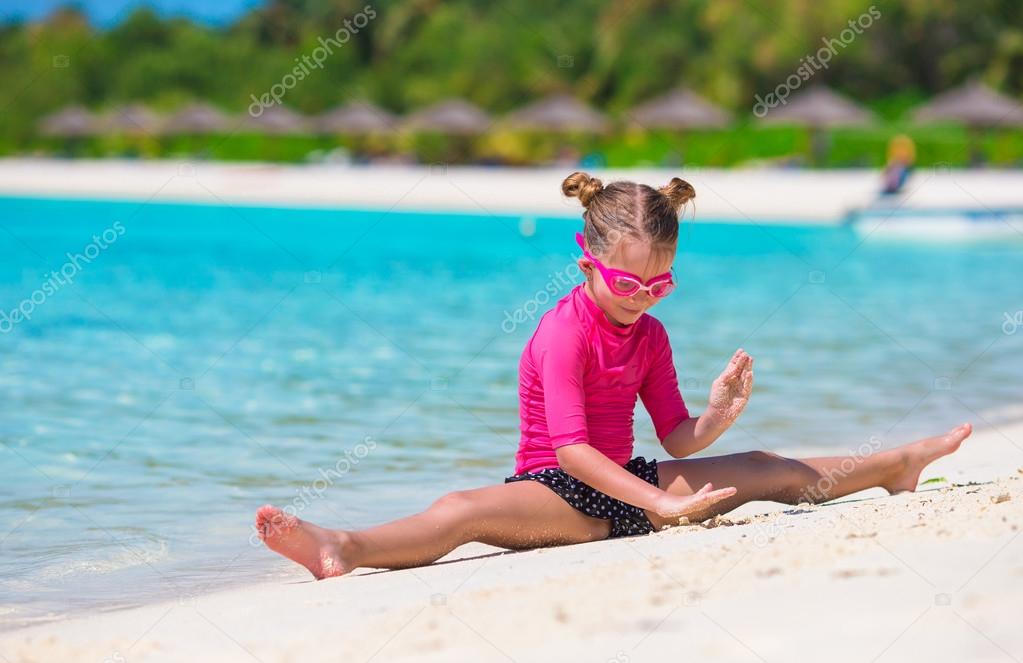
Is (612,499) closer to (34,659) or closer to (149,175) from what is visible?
(34,659)

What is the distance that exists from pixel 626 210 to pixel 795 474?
122cm

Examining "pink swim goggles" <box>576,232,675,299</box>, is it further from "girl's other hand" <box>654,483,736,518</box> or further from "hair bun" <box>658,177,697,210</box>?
"girl's other hand" <box>654,483,736,518</box>

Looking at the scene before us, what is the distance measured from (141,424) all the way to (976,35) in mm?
43754

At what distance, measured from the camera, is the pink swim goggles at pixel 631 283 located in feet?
11.8

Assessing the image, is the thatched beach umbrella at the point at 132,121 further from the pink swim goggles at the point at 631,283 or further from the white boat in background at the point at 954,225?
the pink swim goggles at the point at 631,283

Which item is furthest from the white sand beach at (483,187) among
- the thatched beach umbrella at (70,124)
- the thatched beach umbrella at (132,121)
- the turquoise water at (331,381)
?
the turquoise water at (331,381)

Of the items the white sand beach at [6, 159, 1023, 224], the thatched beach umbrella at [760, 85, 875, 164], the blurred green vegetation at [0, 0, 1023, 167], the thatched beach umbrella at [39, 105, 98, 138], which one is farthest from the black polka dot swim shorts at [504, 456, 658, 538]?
the thatched beach umbrella at [39, 105, 98, 138]

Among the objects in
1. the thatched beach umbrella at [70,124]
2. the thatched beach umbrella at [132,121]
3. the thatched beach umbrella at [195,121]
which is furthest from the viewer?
the thatched beach umbrella at [70,124]

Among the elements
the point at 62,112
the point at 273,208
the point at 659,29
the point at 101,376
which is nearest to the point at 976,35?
the point at 659,29

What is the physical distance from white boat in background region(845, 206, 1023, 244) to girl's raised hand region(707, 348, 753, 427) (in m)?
18.6

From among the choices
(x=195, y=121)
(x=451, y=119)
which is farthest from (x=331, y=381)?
(x=195, y=121)

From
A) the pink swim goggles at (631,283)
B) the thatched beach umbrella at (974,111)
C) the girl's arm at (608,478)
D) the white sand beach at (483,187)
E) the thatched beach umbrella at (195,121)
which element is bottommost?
the white sand beach at (483,187)

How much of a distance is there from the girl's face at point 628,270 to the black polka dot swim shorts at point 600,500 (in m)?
0.51

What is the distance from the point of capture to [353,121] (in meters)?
42.4
